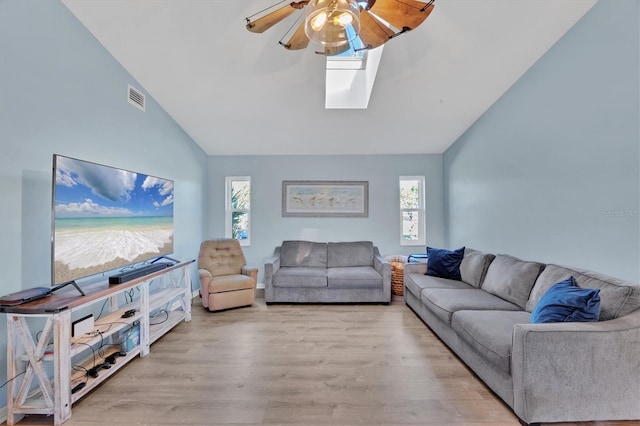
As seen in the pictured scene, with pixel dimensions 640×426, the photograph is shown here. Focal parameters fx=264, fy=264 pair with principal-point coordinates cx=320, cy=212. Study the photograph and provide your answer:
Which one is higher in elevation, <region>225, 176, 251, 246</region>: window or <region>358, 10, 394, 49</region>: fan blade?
<region>358, 10, 394, 49</region>: fan blade

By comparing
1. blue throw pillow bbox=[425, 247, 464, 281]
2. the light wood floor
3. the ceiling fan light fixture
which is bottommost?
the light wood floor

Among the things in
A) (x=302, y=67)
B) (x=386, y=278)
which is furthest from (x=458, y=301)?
(x=302, y=67)

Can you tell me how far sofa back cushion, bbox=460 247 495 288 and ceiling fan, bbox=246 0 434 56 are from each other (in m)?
2.52

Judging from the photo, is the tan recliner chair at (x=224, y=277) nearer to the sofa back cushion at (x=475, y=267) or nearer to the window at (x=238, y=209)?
the window at (x=238, y=209)

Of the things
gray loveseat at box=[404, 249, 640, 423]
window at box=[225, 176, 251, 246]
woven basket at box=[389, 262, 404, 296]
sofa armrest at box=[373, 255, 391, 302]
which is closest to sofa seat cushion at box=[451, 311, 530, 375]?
gray loveseat at box=[404, 249, 640, 423]

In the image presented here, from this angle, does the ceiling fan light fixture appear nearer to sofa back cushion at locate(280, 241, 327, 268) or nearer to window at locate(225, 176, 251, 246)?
sofa back cushion at locate(280, 241, 327, 268)

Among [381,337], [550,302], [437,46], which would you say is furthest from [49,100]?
[550,302]

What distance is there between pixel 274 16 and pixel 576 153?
8.48 feet

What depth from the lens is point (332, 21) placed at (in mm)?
1553

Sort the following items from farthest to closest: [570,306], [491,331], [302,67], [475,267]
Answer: [475,267] → [302,67] → [491,331] → [570,306]

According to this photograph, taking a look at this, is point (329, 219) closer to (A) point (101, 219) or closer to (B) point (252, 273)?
(B) point (252, 273)

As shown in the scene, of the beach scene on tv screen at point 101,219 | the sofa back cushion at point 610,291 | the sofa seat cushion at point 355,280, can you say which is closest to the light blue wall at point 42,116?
the beach scene on tv screen at point 101,219

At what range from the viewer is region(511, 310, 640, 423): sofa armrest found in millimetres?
1482

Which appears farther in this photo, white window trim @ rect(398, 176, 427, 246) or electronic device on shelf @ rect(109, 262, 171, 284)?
white window trim @ rect(398, 176, 427, 246)
